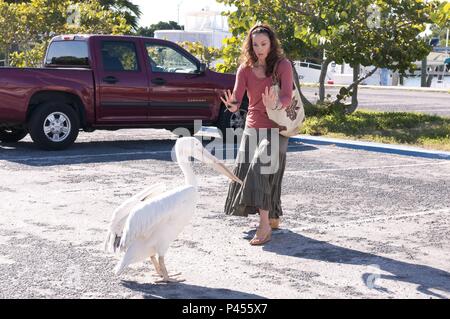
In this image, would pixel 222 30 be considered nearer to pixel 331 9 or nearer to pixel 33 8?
pixel 33 8

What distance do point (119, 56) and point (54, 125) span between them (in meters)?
1.69

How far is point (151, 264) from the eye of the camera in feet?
18.0

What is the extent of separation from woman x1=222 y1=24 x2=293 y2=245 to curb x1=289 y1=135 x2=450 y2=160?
603cm

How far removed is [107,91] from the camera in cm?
1198

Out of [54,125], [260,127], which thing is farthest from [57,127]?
[260,127]

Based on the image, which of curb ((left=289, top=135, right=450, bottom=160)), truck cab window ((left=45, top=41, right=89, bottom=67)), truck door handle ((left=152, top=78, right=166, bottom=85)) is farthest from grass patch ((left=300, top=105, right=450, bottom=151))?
truck cab window ((left=45, top=41, right=89, bottom=67))

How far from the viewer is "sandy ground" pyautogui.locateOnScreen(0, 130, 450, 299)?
16.2 feet

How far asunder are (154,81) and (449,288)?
26.9ft

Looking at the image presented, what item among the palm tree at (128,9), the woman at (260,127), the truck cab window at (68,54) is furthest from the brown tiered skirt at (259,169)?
the palm tree at (128,9)

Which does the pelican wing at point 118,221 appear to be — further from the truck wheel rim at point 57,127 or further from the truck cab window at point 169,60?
the truck cab window at point 169,60

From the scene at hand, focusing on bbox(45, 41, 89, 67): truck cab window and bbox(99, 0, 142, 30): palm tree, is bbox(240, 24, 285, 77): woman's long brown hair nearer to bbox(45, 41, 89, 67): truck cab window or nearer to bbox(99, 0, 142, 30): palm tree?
bbox(45, 41, 89, 67): truck cab window

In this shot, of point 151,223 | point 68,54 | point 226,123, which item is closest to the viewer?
point 151,223

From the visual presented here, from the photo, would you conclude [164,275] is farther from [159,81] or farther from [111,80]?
[159,81]
